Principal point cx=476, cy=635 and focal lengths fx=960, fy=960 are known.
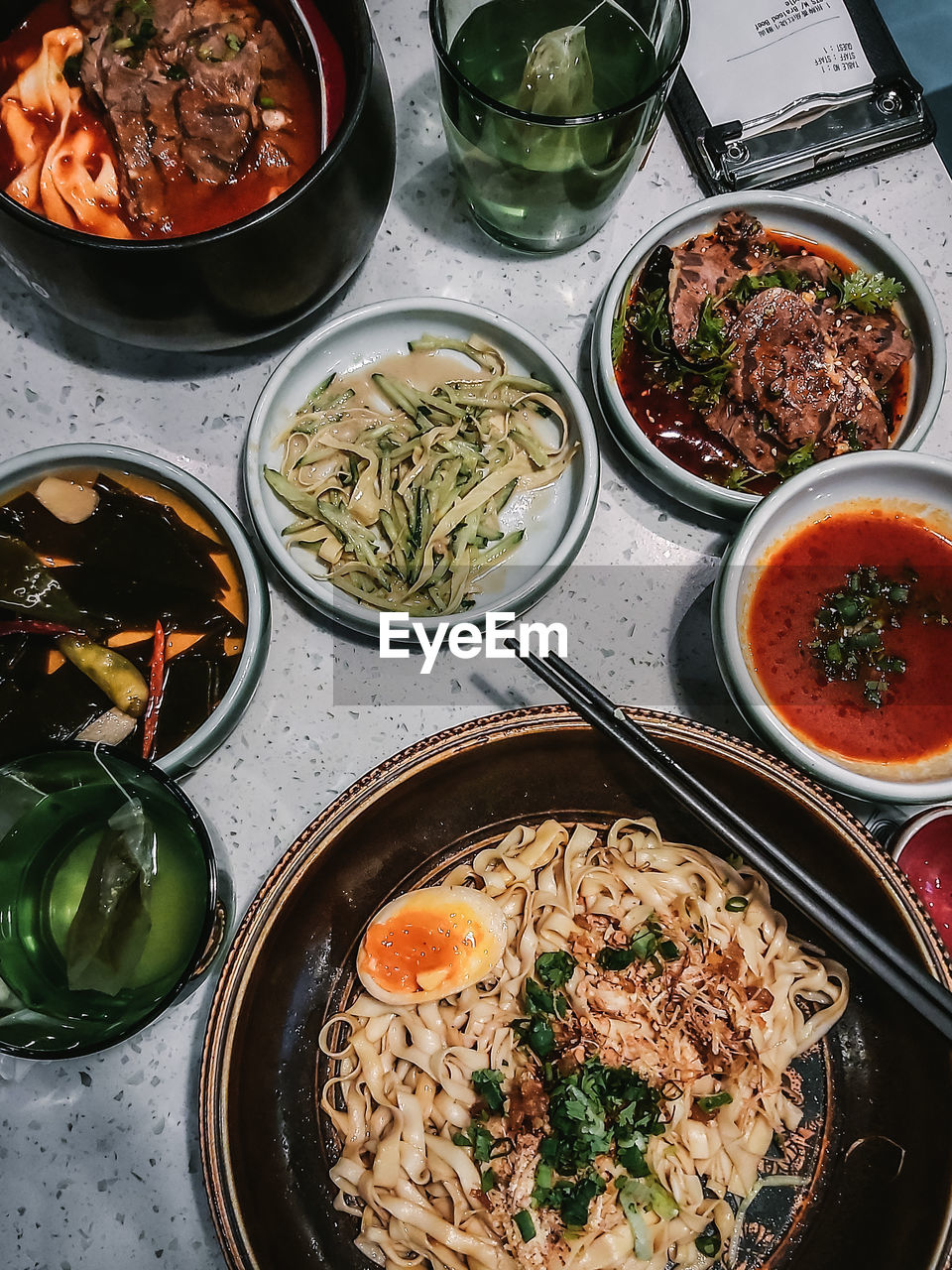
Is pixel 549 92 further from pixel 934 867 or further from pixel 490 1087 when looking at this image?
pixel 490 1087

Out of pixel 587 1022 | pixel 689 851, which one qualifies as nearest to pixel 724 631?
pixel 689 851

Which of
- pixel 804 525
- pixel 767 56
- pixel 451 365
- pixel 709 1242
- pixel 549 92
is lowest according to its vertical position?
pixel 709 1242

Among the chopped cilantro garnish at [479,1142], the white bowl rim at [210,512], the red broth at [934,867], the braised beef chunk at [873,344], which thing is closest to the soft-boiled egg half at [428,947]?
the chopped cilantro garnish at [479,1142]

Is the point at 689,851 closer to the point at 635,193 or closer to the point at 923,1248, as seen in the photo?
the point at 923,1248

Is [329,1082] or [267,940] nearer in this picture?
[267,940]

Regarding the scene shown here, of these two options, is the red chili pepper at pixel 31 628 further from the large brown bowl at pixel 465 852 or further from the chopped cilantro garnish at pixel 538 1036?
the chopped cilantro garnish at pixel 538 1036

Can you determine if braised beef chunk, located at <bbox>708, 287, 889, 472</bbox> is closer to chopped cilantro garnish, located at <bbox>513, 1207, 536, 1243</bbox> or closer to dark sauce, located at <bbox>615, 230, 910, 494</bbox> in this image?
dark sauce, located at <bbox>615, 230, 910, 494</bbox>


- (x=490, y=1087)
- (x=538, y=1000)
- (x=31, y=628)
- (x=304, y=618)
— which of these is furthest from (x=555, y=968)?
(x=31, y=628)
